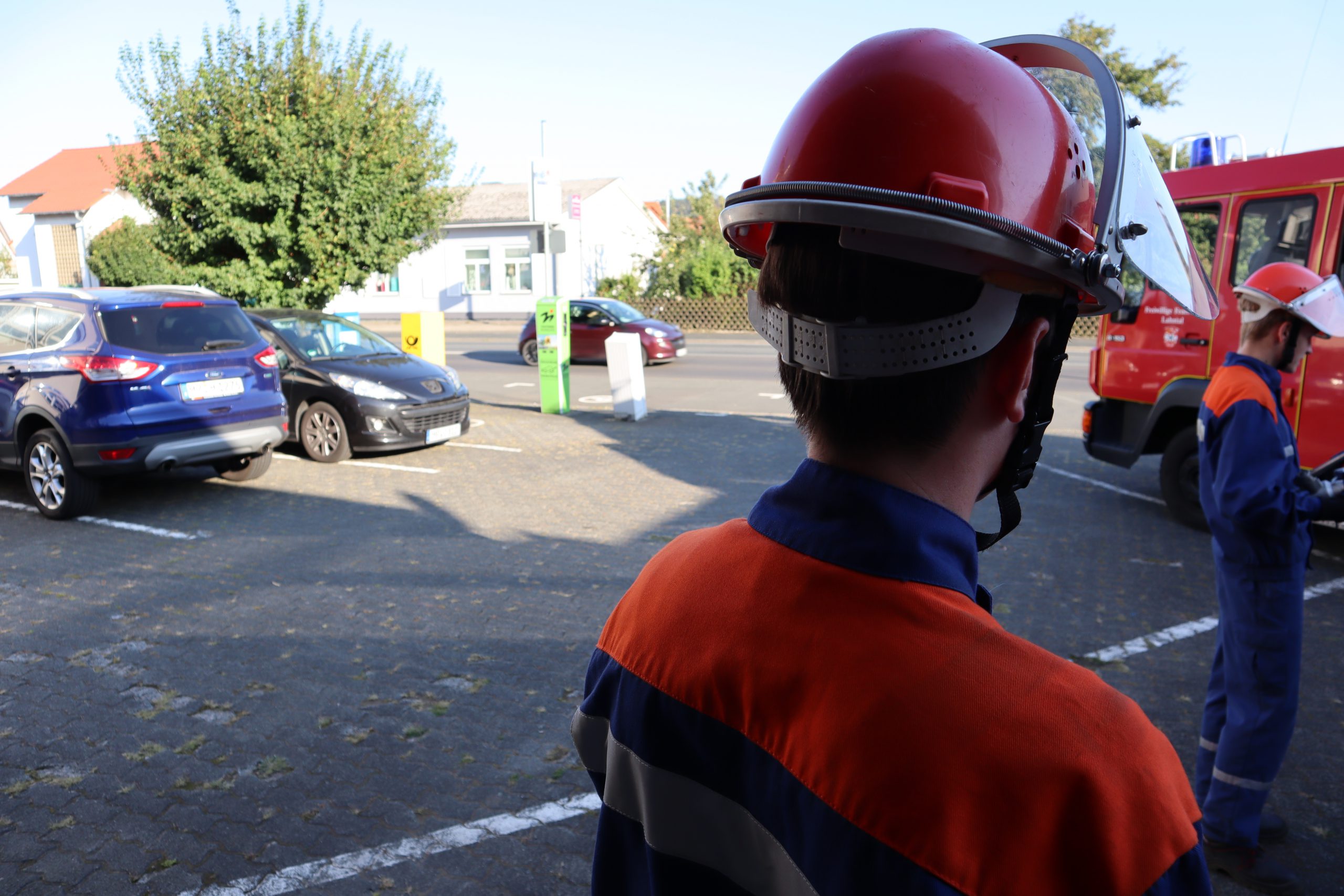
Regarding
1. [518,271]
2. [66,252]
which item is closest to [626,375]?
[518,271]

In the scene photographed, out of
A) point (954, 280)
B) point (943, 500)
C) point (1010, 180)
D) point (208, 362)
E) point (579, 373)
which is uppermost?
point (1010, 180)

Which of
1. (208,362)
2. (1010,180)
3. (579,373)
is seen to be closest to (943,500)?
(1010,180)

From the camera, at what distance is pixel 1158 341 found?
26.3ft

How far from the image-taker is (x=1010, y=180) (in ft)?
3.53

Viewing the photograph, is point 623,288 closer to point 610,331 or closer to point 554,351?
point 610,331

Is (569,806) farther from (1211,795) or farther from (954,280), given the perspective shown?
(954,280)

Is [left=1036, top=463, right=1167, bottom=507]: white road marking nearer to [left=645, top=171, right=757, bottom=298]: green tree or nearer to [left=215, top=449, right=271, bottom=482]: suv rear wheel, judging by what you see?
[left=215, top=449, right=271, bottom=482]: suv rear wheel

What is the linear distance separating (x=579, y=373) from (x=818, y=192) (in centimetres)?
1985

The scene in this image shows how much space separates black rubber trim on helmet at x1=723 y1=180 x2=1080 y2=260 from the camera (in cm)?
99

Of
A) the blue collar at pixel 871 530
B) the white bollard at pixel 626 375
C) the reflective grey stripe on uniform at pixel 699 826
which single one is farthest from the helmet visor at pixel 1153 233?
the white bollard at pixel 626 375

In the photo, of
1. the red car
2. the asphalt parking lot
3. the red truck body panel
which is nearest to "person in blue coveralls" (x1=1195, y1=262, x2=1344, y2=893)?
the asphalt parking lot

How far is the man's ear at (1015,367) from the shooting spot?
1.09 metres

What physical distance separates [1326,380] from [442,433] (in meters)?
8.62

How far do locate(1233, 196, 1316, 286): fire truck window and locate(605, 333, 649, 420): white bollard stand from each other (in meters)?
7.83
